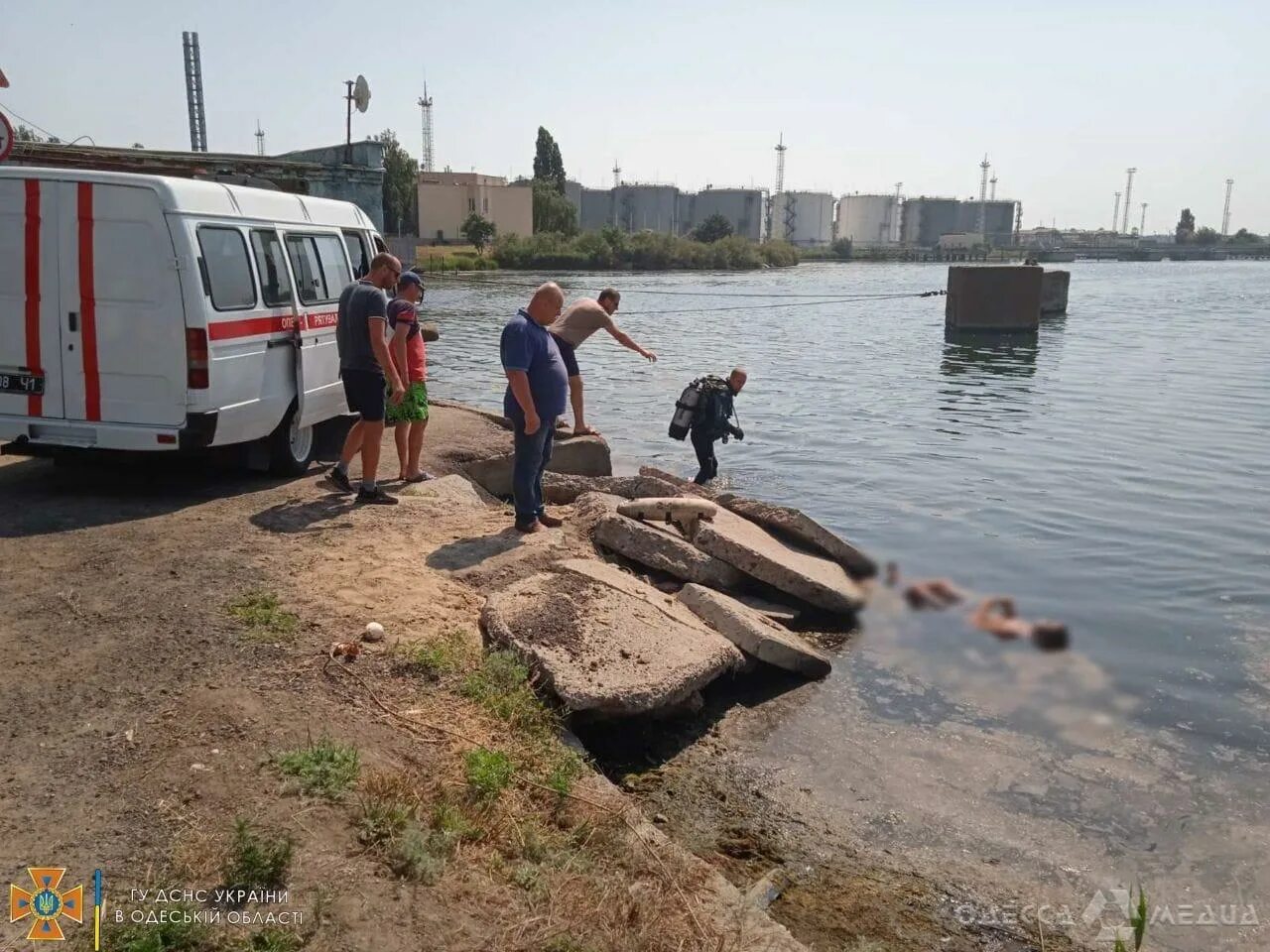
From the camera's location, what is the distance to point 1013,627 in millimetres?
8352

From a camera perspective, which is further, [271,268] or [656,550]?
[271,268]

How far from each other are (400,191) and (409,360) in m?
87.6

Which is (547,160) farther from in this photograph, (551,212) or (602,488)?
(602,488)

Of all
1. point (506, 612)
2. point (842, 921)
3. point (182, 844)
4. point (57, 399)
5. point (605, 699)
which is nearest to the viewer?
point (182, 844)

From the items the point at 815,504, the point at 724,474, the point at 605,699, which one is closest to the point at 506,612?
the point at 605,699

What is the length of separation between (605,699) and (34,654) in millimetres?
2713

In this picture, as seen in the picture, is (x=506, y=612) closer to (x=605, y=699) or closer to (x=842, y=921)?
(x=605, y=699)

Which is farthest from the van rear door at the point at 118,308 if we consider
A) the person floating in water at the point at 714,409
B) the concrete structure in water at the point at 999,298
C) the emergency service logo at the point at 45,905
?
the concrete structure in water at the point at 999,298

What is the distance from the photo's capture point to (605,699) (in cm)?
534

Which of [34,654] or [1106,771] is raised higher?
[34,654]

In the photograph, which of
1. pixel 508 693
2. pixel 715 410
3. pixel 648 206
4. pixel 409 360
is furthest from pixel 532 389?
pixel 648 206

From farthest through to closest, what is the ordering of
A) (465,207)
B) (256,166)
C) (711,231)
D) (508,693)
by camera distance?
(711,231), (465,207), (256,166), (508,693)

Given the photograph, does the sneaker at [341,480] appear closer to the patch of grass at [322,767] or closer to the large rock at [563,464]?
the large rock at [563,464]

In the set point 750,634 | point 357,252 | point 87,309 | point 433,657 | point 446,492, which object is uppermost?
point 357,252
